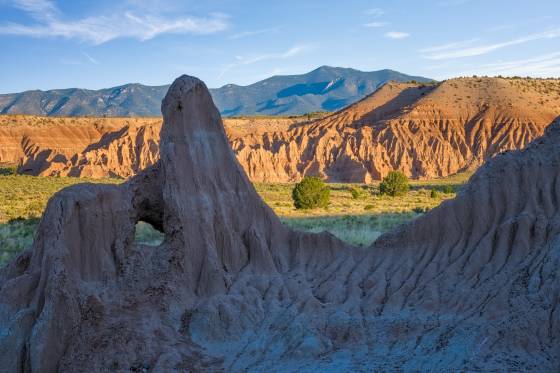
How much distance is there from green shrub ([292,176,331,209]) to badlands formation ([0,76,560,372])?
22192 mm

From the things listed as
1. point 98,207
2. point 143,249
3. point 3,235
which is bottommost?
point 3,235

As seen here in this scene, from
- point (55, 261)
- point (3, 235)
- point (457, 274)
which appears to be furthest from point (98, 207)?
point (3, 235)

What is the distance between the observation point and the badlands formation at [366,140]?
226ft

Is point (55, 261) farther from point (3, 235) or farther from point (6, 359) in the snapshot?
point (3, 235)

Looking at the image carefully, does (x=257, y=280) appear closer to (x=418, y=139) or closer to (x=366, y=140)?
(x=366, y=140)

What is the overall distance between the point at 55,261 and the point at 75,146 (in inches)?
2943

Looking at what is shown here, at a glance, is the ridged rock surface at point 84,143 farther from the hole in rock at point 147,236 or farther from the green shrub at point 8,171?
the hole in rock at point 147,236

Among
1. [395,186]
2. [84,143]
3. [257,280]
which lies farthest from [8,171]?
[257,280]

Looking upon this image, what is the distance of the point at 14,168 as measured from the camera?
70062 millimetres

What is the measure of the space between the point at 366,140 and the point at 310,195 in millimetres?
38298

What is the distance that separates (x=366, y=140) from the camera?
233ft

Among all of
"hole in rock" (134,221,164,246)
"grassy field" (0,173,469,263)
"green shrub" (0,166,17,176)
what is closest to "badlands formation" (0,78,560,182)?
"green shrub" (0,166,17,176)

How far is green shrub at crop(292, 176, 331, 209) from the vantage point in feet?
113

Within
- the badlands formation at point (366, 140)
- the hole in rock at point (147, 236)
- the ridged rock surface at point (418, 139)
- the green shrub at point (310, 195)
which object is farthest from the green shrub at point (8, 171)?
the hole in rock at point (147, 236)
